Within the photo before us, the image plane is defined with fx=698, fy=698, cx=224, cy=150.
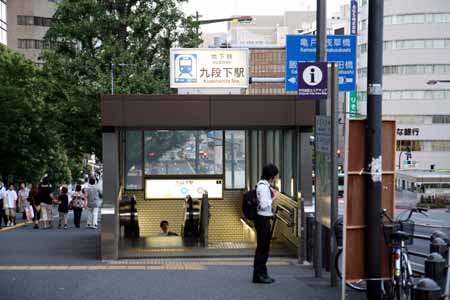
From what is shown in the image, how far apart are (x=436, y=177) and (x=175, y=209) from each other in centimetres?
3978

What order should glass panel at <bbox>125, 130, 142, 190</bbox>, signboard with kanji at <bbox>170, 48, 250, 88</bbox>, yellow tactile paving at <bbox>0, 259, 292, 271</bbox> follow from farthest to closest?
glass panel at <bbox>125, 130, 142, 190</bbox> → signboard with kanji at <bbox>170, 48, 250, 88</bbox> → yellow tactile paving at <bbox>0, 259, 292, 271</bbox>

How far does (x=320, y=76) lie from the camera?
9781 mm

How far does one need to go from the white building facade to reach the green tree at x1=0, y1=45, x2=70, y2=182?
141 ft

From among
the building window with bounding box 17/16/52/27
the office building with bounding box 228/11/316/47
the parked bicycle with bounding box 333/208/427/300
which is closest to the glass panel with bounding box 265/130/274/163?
the parked bicycle with bounding box 333/208/427/300

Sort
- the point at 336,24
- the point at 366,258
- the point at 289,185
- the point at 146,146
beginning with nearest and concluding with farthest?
the point at 366,258, the point at 289,185, the point at 146,146, the point at 336,24

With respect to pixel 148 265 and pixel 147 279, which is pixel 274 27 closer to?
pixel 148 265

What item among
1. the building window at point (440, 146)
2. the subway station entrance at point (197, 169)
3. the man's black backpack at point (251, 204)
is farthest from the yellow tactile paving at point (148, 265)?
the building window at point (440, 146)

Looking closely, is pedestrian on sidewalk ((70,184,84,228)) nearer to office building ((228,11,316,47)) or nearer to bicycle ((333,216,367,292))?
bicycle ((333,216,367,292))

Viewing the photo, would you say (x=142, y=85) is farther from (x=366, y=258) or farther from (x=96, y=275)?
(x=366, y=258)

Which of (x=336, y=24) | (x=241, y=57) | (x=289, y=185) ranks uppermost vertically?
(x=336, y=24)

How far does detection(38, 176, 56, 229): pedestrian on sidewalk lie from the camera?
2138cm

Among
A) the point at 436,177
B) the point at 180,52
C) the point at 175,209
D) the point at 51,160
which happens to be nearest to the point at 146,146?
the point at 175,209

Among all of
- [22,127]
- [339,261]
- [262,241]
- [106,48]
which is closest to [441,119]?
[22,127]

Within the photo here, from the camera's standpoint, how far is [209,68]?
14422mm
